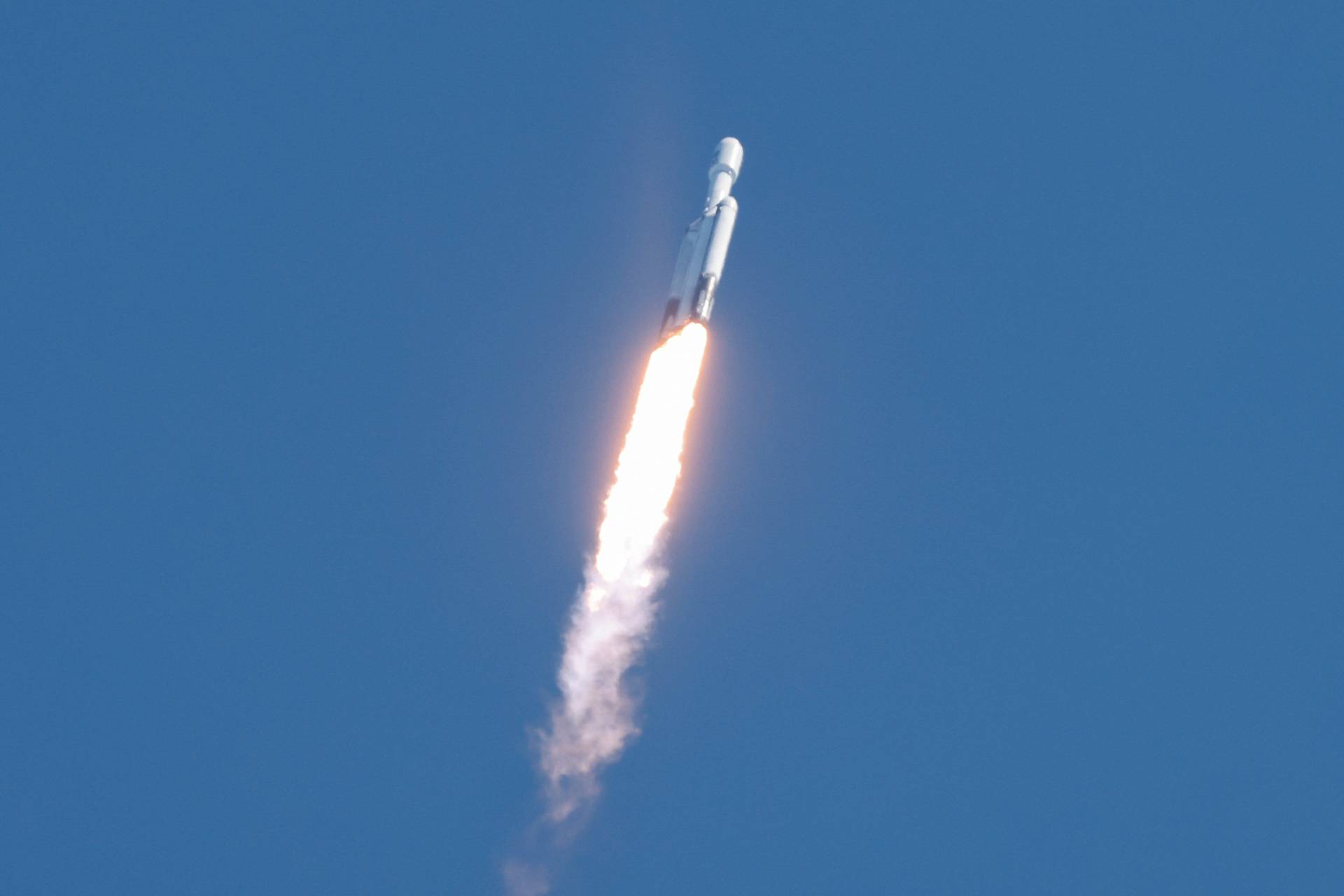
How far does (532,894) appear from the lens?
241 feet

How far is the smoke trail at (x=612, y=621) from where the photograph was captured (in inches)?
2844

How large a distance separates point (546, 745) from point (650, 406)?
9.73 meters

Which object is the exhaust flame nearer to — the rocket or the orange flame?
the orange flame

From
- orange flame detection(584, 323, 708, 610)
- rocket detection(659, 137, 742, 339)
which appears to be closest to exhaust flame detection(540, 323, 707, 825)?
orange flame detection(584, 323, 708, 610)

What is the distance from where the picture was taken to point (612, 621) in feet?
242

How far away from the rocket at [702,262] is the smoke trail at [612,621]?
12.0 ft

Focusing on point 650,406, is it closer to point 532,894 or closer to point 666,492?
point 666,492

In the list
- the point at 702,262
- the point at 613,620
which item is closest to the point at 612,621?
the point at 613,620

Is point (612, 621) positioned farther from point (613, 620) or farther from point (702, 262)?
point (702, 262)

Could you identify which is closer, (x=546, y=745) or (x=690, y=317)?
(x=690, y=317)

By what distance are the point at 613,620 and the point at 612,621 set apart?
0.04m

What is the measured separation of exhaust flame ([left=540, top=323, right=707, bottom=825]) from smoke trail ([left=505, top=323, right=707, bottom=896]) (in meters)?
0.02

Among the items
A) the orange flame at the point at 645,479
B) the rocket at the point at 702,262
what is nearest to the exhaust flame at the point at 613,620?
the orange flame at the point at 645,479

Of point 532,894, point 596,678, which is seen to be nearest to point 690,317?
point 596,678
